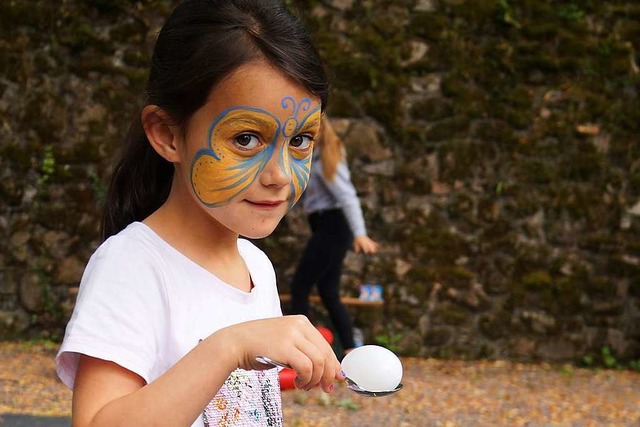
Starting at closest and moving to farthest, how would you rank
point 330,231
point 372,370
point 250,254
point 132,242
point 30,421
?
point 372,370 < point 132,242 < point 250,254 < point 30,421 < point 330,231

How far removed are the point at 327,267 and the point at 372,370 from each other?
13.6ft

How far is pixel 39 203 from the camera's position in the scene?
6.07 m

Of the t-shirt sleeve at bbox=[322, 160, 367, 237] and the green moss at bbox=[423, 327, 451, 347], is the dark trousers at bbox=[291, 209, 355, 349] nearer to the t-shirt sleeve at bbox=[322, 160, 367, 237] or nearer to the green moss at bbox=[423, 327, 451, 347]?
the t-shirt sleeve at bbox=[322, 160, 367, 237]

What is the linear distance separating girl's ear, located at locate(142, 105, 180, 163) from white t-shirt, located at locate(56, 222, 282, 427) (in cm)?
14

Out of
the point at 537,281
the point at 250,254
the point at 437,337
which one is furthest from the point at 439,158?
the point at 250,254

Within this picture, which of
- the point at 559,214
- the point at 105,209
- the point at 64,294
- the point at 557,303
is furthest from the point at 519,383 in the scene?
the point at 105,209

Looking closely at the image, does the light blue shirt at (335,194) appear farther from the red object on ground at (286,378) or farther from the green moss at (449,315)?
the green moss at (449,315)

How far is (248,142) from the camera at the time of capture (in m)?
1.41

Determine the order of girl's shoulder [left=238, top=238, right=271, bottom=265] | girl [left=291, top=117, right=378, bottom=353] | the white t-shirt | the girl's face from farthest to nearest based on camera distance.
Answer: girl [left=291, top=117, right=378, bottom=353] < girl's shoulder [left=238, top=238, right=271, bottom=265] < the girl's face < the white t-shirt

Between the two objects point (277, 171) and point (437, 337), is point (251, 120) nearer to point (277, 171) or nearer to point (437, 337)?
point (277, 171)

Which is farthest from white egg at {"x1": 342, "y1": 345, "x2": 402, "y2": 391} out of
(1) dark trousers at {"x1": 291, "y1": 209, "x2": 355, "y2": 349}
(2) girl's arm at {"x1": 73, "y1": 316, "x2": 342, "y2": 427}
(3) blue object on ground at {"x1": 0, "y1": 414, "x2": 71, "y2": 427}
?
(1) dark trousers at {"x1": 291, "y1": 209, "x2": 355, "y2": 349}

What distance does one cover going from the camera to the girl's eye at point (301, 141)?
144 cm

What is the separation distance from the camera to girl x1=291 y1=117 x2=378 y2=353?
5176 millimetres

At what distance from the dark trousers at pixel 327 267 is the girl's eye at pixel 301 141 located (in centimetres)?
381
